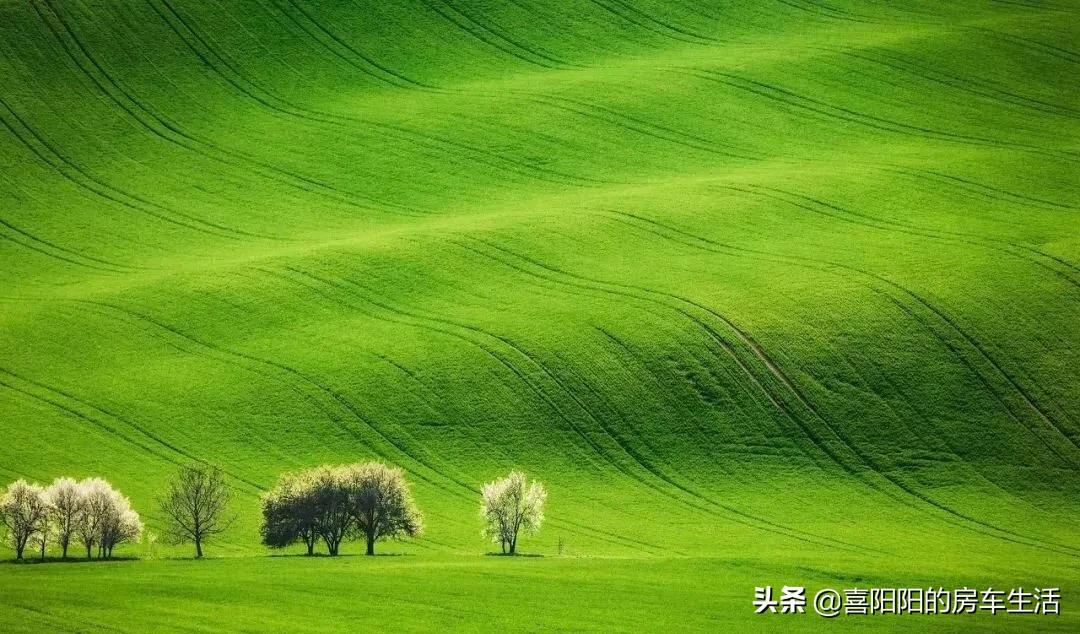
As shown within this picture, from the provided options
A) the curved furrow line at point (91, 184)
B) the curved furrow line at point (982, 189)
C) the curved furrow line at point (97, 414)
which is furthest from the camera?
the curved furrow line at point (91, 184)

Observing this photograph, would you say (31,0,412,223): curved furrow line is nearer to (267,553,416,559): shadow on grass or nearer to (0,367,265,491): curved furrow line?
(0,367,265,491): curved furrow line

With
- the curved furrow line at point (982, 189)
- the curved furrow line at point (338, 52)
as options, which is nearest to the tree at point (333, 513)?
the curved furrow line at point (982, 189)

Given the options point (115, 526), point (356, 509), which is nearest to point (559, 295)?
point (356, 509)

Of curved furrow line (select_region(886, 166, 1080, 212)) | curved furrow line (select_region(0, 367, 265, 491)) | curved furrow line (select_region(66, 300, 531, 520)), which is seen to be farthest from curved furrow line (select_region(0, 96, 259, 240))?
curved furrow line (select_region(886, 166, 1080, 212))

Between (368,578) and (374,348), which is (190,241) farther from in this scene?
(368,578)

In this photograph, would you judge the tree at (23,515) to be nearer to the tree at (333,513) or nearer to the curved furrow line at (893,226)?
the tree at (333,513)

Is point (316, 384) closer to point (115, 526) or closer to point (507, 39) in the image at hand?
point (115, 526)
